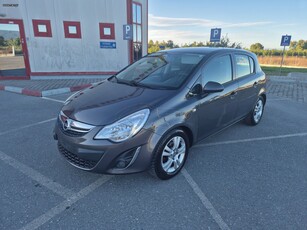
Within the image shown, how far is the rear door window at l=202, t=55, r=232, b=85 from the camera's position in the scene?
306 cm

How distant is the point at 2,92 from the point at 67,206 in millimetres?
7335

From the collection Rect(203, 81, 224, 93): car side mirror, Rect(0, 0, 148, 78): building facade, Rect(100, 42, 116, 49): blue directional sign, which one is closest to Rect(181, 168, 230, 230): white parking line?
Rect(203, 81, 224, 93): car side mirror

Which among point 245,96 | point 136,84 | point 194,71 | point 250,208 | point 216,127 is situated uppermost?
point 194,71

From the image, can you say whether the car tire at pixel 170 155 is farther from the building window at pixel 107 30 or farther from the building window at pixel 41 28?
the building window at pixel 41 28

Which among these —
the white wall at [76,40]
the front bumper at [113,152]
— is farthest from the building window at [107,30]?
the front bumper at [113,152]

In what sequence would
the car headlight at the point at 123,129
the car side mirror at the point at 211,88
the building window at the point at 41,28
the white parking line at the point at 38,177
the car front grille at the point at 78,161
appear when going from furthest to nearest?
the building window at the point at 41,28 → the car side mirror at the point at 211,88 → the white parking line at the point at 38,177 → the car front grille at the point at 78,161 → the car headlight at the point at 123,129

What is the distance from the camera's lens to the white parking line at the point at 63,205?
2.05 metres

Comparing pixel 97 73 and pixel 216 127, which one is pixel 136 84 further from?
pixel 97 73

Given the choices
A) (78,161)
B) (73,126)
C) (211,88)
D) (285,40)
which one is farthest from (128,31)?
(285,40)

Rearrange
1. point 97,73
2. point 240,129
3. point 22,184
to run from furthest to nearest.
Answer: point 97,73 < point 240,129 < point 22,184

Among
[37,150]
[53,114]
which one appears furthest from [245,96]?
[53,114]

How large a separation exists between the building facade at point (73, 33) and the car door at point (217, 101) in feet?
22.9

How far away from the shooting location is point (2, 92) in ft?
25.3

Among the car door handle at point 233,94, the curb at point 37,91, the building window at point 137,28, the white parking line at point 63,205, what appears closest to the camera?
the white parking line at point 63,205
